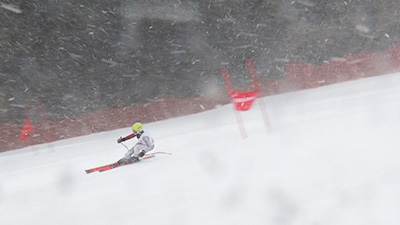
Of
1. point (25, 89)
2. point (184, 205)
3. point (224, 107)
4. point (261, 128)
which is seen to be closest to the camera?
point (184, 205)

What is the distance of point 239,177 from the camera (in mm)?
5969

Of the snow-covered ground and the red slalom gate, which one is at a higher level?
the red slalom gate

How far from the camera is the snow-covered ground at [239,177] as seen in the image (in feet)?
14.7

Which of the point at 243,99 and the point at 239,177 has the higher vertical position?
the point at 243,99

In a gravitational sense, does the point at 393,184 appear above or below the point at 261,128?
below

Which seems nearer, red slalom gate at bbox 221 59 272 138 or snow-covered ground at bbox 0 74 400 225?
snow-covered ground at bbox 0 74 400 225

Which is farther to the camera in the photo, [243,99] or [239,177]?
[243,99]

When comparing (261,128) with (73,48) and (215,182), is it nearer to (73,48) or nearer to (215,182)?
(215,182)

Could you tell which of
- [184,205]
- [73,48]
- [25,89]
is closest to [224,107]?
[73,48]

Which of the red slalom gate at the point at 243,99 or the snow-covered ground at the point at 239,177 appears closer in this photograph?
the snow-covered ground at the point at 239,177

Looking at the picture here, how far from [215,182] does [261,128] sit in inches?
213

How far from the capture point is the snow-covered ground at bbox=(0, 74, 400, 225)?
4480 mm

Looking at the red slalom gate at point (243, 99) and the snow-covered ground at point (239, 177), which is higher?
the red slalom gate at point (243, 99)

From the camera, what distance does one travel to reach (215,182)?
5902 mm
